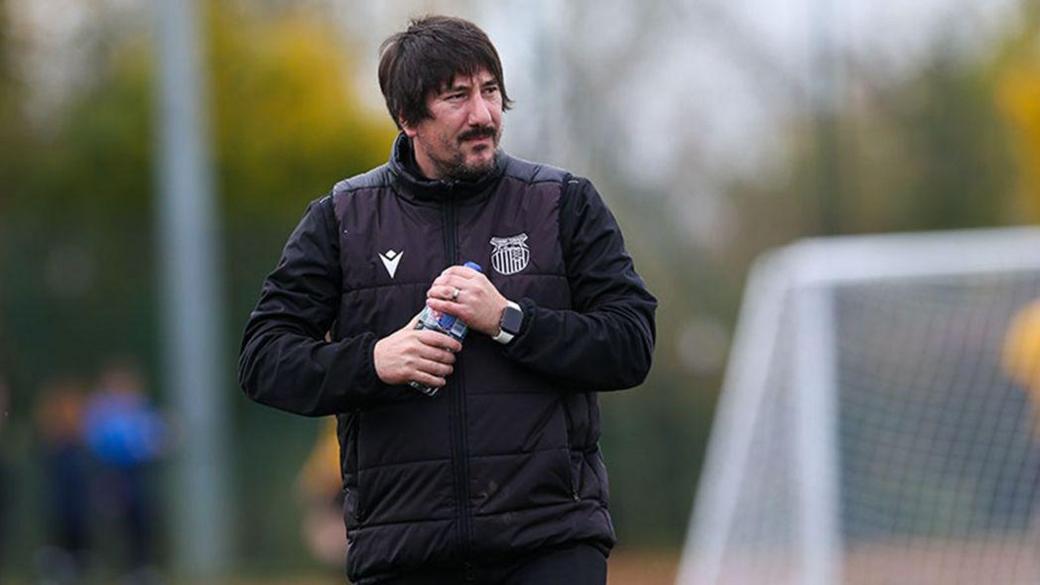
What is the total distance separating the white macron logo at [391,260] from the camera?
536 cm

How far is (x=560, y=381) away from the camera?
5.30 meters

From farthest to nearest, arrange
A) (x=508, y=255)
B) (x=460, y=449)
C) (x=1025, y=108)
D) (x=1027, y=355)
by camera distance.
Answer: (x=1025, y=108) → (x=1027, y=355) → (x=508, y=255) → (x=460, y=449)

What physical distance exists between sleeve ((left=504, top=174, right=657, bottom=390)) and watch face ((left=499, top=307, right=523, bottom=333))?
0.06ft

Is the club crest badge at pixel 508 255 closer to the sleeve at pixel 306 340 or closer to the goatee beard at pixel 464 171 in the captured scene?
the goatee beard at pixel 464 171

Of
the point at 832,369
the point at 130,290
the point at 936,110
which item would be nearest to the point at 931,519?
the point at 832,369

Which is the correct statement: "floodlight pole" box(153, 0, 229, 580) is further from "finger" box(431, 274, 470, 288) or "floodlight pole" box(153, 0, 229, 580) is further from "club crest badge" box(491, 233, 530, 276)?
Result: "finger" box(431, 274, 470, 288)

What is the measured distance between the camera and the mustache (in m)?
5.31

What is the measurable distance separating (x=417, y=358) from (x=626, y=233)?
585 inches

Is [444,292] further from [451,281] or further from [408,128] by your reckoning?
[408,128]

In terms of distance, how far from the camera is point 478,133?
5.32 m

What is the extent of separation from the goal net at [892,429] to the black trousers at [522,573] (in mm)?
6801

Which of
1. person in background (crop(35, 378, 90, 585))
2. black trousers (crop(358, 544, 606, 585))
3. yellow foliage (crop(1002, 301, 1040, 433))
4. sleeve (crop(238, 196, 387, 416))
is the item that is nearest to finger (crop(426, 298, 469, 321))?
sleeve (crop(238, 196, 387, 416))

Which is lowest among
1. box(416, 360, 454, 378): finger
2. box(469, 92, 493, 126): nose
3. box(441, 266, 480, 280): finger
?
box(416, 360, 454, 378): finger

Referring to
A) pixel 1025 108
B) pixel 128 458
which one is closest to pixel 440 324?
pixel 128 458
